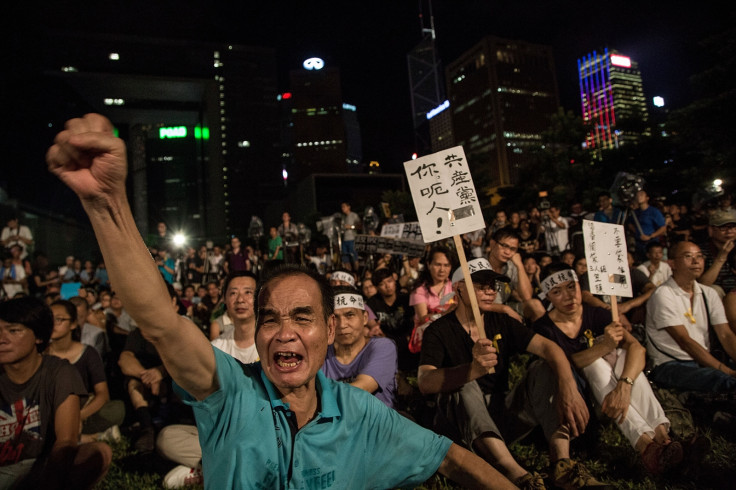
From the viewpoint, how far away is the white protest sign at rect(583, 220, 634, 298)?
443 centimetres

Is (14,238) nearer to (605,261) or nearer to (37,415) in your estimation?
(37,415)

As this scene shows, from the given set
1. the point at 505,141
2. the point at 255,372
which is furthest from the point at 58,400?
the point at 505,141

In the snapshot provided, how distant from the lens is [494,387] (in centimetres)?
421

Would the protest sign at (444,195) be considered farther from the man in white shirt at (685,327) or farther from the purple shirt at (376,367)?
the man in white shirt at (685,327)

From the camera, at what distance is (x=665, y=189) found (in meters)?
23.3

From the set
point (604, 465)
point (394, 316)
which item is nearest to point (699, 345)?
point (604, 465)

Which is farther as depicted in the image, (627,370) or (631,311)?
(631,311)

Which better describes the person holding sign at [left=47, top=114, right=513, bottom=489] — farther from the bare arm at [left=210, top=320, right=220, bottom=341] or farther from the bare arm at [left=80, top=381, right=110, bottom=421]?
the bare arm at [left=210, top=320, right=220, bottom=341]

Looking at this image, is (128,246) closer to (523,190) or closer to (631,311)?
(631,311)

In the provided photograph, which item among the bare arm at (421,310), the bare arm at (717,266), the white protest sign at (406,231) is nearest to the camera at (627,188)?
the bare arm at (717,266)

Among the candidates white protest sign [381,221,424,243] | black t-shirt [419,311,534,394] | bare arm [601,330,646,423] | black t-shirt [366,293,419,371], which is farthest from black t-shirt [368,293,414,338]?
bare arm [601,330,646,423]

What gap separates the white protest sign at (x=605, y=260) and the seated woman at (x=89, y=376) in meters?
4.84

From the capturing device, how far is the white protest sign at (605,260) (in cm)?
443

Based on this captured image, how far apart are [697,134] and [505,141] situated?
85.5m
